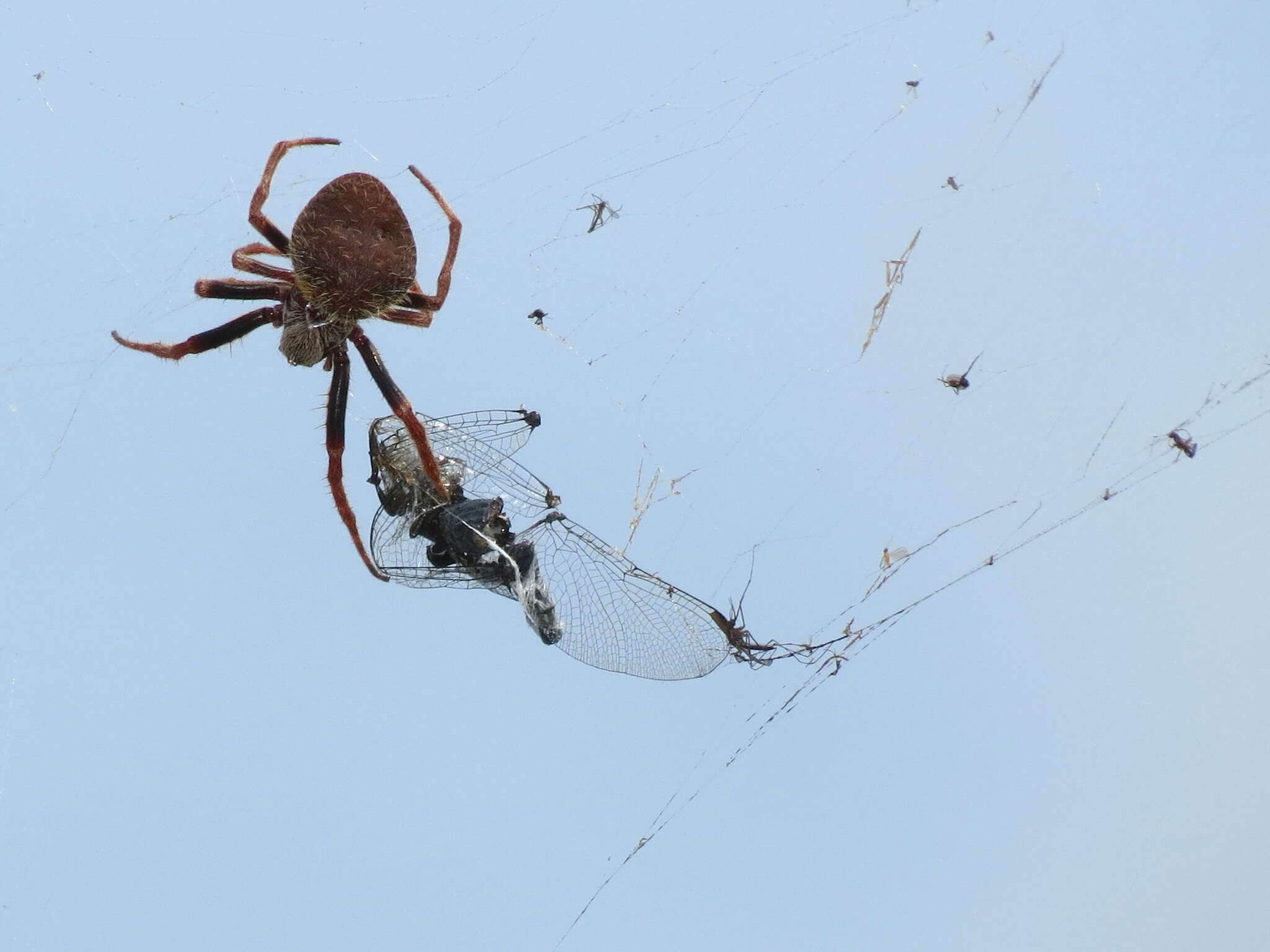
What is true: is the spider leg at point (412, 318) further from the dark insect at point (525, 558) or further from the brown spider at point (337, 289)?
the dark insect at point (525, 558)

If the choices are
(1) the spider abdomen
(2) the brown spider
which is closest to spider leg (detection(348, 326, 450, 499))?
(2) the brown spider

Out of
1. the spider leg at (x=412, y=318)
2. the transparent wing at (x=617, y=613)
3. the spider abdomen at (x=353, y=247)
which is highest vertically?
the spider abdomen at (x=353, y=247)

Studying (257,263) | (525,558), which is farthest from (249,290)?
(525,558)

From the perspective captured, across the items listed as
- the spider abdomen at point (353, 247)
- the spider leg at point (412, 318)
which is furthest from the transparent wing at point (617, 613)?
the spider abdomen at point (353, 247)

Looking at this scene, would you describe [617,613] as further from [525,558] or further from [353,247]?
[353,247]

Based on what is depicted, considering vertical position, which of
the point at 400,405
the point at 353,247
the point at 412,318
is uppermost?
the point at 353,247

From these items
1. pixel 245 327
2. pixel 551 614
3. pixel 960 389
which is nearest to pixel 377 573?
pixel 551 614

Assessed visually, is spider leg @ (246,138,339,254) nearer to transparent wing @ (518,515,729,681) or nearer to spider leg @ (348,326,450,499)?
spider leg @ (348,326,450,499)
